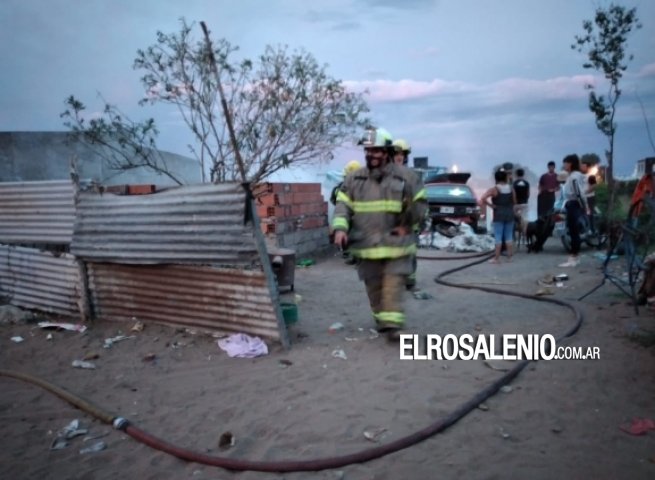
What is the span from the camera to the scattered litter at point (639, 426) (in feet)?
9.37

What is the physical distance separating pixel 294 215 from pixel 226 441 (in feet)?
23.2

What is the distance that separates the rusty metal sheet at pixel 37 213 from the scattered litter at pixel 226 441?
3.49 metres

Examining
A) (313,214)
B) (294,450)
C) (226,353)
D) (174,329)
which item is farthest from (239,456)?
(313,214)

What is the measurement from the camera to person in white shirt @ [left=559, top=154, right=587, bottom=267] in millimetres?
8961

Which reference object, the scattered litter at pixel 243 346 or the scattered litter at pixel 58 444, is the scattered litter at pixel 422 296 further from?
the scattered litter at pixel 58 444

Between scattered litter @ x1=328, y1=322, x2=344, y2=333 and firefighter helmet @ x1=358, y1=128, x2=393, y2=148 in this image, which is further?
scattered litter @ x1=328, y1=322, x2=344, y2=333

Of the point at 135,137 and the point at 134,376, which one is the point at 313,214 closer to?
the point at 135,137

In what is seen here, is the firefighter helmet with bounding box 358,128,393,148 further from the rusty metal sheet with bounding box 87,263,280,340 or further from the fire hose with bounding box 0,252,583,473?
the fire hose with bounding box 0,252,583,473

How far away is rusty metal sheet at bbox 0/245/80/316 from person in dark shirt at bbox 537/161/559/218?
9.28m

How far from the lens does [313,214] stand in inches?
419

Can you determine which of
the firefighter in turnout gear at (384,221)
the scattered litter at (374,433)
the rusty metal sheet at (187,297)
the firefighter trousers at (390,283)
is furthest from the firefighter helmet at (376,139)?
the scattered litter at (374,433)

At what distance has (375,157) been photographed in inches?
179

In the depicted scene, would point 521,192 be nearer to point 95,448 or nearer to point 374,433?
point 374,433

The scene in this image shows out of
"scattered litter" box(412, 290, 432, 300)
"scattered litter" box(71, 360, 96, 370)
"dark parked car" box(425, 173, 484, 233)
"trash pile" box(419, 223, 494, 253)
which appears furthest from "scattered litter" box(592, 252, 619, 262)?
"scattered litter" box(71, 360, 96, 370)
